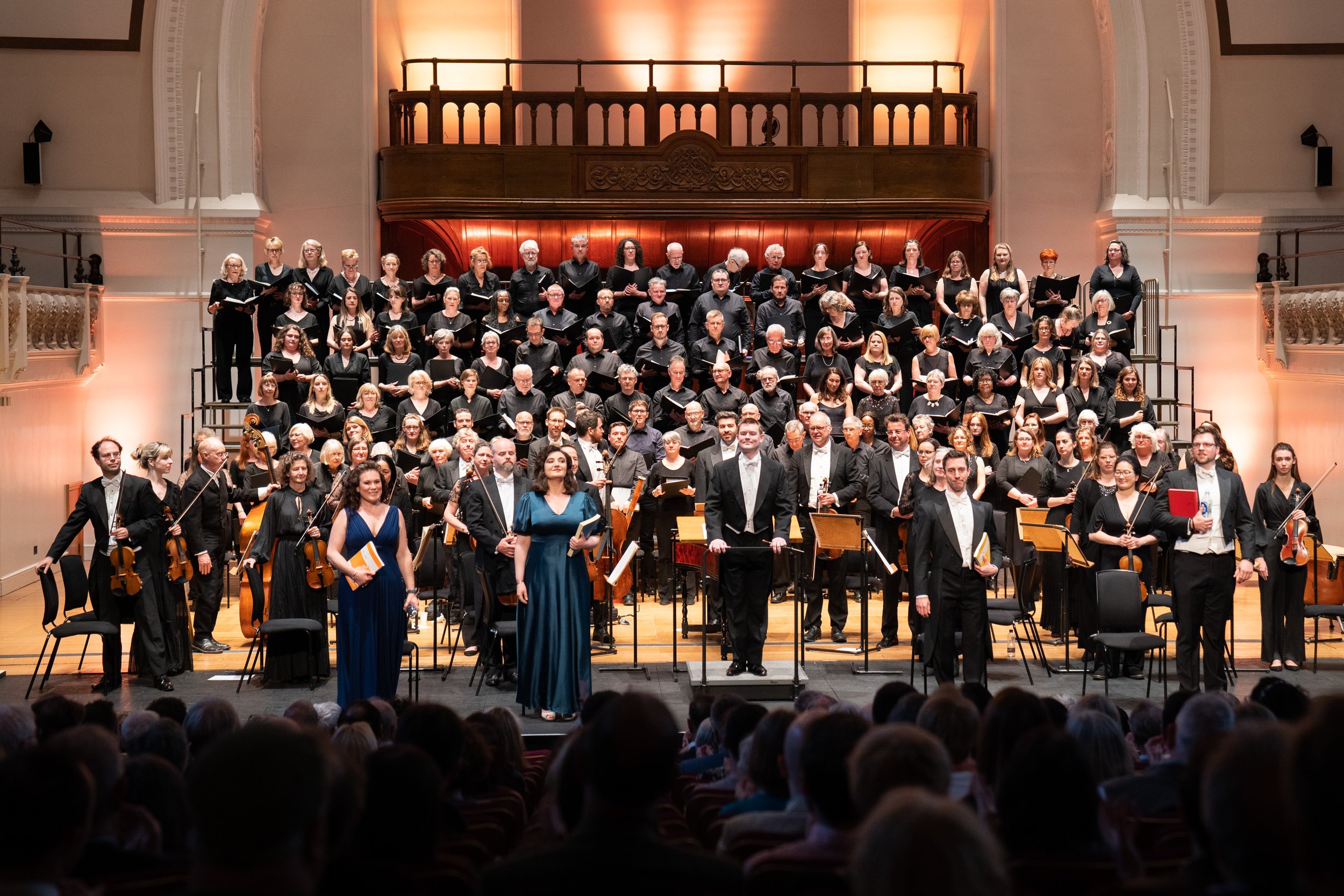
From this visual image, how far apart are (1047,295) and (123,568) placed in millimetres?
7561

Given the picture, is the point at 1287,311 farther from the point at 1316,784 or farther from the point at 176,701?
the point at 1316,784

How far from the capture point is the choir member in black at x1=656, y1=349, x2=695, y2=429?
966cm

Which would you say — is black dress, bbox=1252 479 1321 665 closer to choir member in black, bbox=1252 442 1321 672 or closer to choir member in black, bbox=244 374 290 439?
choir member in black, bbox=1252 442 1321 672

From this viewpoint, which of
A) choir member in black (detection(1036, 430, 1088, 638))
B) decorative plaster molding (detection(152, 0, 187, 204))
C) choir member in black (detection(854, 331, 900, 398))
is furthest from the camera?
decorative plaster molding (detection(152, 0, 187, 204))

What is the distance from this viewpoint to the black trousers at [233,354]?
35.6 ft

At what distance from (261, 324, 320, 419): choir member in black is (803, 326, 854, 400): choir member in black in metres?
3.66

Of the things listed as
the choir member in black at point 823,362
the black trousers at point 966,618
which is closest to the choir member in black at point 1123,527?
the black trousers at point 966,618

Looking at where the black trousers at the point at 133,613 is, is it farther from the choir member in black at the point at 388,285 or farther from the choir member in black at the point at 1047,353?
the choir member in black at the point at 1047,353

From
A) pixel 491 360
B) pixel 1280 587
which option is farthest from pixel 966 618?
pixel 491 360

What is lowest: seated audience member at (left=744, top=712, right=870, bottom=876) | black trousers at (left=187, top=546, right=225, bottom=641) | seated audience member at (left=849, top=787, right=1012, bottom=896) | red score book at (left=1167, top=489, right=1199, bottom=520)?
black trousers at (left=187, top=546, right=225, bottom=641)

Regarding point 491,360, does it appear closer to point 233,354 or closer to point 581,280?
point 581,280

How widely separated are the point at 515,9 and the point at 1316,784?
14049 millimetres

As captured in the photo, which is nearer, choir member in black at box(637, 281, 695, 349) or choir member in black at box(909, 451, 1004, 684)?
choir member in black at box(909, 451, 1004, 684)

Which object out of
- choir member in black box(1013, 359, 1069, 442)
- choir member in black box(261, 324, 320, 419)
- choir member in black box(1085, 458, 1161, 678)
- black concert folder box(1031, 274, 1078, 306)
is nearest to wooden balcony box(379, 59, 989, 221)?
black concert folder box(1031, 274, 1078, 306)
